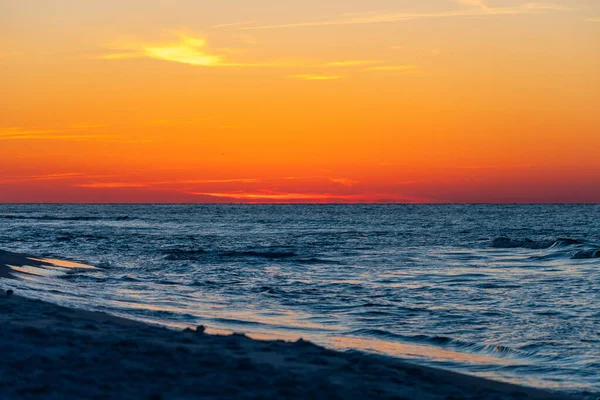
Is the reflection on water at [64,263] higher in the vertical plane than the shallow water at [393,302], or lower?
lower

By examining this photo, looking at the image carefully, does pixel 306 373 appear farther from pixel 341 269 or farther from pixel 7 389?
pixel 341 269

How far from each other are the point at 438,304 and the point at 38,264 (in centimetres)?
1355

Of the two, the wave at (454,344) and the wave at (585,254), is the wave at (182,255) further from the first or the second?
the wave at (454,344)

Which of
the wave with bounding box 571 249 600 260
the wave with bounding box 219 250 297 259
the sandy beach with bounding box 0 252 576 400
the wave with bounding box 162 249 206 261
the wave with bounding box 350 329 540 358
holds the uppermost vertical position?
the wave with bounding box 571 249 600 260

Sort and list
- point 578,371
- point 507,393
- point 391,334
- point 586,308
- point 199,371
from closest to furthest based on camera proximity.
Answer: point 199,371
point 507,393
point 578,371
point 391,334
point 586,308

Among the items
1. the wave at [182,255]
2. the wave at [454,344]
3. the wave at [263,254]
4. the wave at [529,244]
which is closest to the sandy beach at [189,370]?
the wave at [454,344]

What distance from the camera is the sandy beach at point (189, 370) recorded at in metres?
6.38

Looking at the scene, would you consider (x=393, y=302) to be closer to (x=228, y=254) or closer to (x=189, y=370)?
(x=189, y=370)

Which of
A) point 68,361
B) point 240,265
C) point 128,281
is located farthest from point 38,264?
point 68,361

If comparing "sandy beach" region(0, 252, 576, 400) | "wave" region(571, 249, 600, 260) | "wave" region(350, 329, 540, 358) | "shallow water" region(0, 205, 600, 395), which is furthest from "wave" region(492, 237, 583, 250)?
"sandy beach" region(0, 252, 576, 400)

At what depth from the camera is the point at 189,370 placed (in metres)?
7.05

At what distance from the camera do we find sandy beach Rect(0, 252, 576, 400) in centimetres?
638

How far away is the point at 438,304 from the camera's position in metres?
15.3

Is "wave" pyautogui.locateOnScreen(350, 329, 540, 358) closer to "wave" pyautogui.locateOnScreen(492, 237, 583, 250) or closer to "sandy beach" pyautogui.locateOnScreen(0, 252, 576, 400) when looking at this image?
"sandy beach" pyautogui.locateOnScreen(0, 252, 576, 400)
